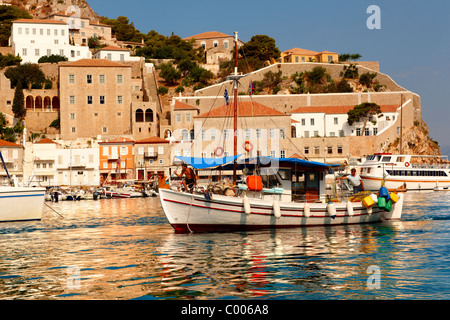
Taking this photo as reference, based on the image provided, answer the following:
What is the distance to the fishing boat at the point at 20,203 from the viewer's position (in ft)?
67.3

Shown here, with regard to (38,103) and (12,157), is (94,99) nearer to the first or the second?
(38,103)

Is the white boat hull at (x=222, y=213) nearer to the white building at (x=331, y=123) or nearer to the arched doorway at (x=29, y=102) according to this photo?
the white building at (x=331, y=123)

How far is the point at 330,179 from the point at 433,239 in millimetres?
39525

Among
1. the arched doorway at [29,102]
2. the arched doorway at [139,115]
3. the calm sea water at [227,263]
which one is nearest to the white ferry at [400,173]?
the arched doorway at [139,115]

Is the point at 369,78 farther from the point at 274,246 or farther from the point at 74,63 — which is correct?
the point at 274,246

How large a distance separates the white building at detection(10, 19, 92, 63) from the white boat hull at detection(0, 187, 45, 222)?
5948 cm

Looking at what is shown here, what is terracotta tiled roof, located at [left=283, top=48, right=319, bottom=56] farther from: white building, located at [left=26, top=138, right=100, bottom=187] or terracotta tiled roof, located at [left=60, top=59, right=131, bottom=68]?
white building, located at [left=26, top=138, right=100, bottom=187]

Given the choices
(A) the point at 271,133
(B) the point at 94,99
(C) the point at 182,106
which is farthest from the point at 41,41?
(A) the point at 271,133

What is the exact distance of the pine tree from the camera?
63.2 metres

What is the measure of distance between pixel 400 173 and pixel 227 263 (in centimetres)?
4034

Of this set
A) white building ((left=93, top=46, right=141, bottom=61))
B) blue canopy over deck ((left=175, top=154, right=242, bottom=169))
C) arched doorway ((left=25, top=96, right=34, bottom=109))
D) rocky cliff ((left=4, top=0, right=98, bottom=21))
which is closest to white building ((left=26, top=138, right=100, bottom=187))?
arched doorway ((left=25, top=96, right=34, bottom=109))

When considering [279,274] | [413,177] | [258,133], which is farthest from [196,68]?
[279,274]

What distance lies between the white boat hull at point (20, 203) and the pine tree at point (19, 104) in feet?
150

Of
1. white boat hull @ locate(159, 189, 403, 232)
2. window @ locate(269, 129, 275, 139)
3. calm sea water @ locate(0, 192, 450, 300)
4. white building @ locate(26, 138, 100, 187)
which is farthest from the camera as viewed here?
window @ locate(269, 129, 275, 139)
